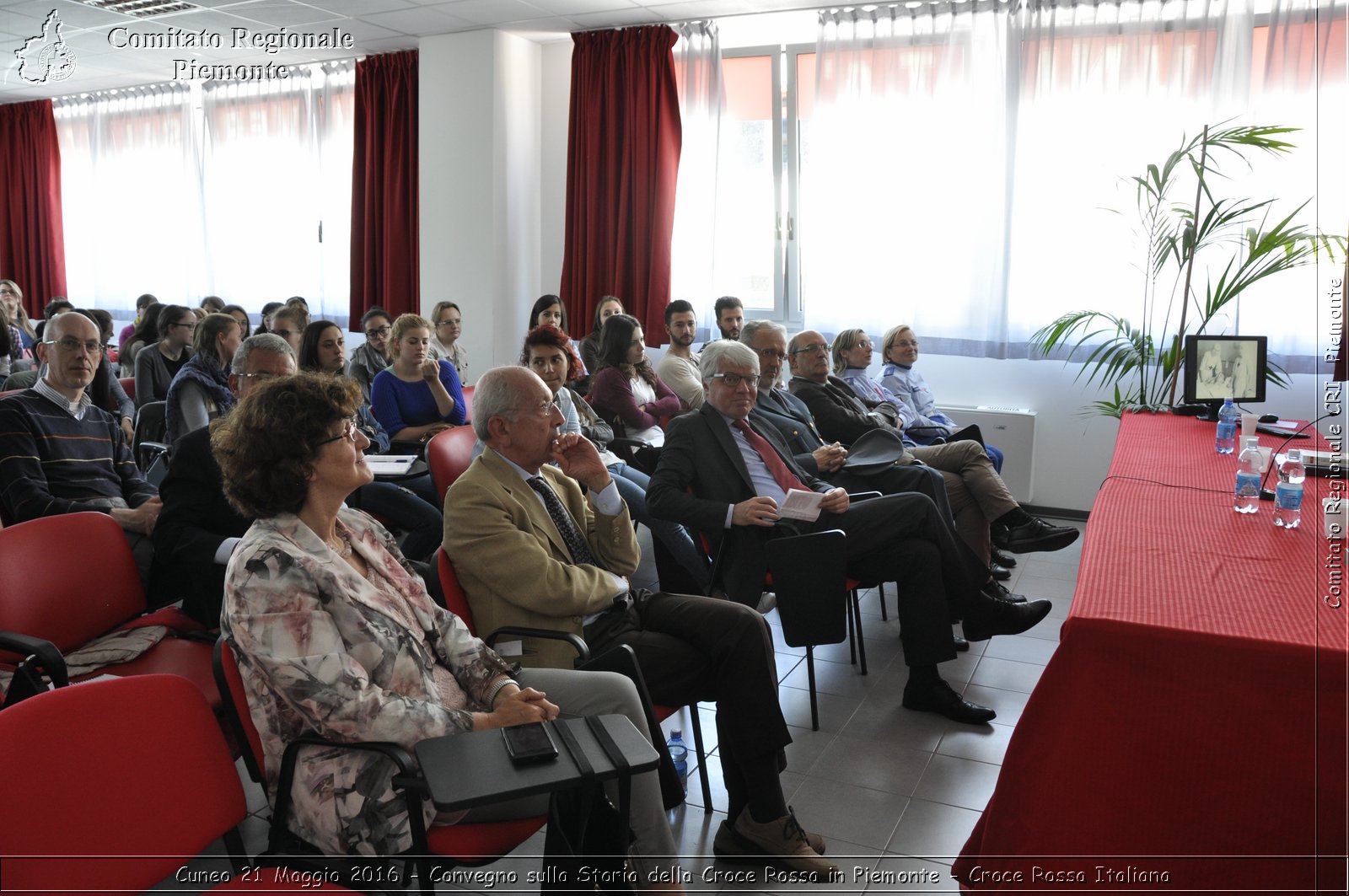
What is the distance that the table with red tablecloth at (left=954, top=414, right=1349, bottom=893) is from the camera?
149 centimetres

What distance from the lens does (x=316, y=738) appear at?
5.20 feet

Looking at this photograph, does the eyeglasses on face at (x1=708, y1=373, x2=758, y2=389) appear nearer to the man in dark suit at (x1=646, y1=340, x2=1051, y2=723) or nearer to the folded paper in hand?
the man in dark suit at (x1=646, y1=340, x2=1051, y2=723)

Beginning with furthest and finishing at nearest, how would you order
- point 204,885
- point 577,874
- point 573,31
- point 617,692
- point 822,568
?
point 573,31 < point 822,568 < point 204,885 < point 617,692 < point 577,874

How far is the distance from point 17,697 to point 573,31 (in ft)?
18.2

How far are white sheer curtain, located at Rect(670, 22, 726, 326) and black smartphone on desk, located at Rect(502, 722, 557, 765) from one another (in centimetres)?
501

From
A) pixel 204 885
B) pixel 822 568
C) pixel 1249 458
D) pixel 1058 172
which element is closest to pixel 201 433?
pixel 204 885

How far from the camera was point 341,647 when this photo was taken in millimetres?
1636

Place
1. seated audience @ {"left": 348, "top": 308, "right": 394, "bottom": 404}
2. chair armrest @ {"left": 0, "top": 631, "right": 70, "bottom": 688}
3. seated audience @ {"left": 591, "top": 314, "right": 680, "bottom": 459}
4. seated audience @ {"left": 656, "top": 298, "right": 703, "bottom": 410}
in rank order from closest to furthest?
chair armrest @ {"left": 0, "top": 631, "right": 70, "bottom": 688}, seated audience @ {"left": 591, "top": 314, "right": 680, "bottom": 459}, seated audience @ {"left": 656, "top": 298, "right": 703, "bottom": 410}, seated audience @ {"left": 348, "top": 308, "right": 394, "bottom": 404}

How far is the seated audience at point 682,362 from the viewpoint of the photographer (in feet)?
16.7

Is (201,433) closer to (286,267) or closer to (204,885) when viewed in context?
(204,885)

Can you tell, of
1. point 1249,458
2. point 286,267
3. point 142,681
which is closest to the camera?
point 142,681

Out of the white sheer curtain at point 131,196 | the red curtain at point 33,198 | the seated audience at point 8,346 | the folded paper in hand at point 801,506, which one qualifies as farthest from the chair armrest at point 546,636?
the red curtain at point 33,198

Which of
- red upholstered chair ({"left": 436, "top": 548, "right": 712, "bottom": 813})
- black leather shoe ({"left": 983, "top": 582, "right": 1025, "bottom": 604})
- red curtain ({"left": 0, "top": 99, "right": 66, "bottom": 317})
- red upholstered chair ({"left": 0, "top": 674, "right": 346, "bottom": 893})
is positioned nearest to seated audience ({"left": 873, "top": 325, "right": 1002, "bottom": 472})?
black leather shoe ({"left": 983, "top": 582, "right": 1025, "bottom": 604})

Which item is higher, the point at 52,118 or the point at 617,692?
the point at 52,118
